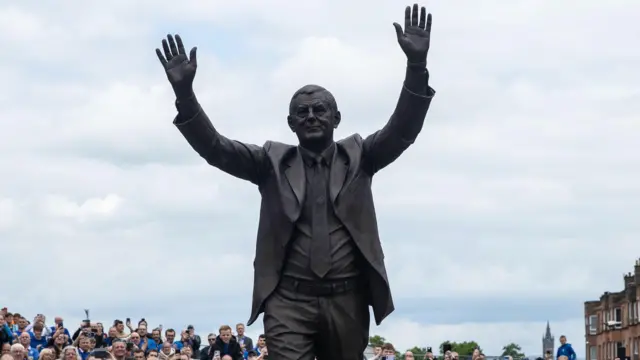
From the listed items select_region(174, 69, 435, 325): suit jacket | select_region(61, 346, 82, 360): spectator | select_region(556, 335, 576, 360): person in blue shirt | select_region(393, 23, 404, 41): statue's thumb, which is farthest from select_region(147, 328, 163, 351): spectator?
select_region(393, 23, 404, 41): statue's thumb

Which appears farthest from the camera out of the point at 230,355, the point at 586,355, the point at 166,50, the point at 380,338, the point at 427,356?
the point at 586,355

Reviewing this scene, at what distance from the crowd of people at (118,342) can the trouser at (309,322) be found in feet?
32.4

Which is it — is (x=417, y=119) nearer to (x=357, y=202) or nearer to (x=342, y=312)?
(x=357, y=202)

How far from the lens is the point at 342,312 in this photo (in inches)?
430

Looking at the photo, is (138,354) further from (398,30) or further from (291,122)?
(398,30)

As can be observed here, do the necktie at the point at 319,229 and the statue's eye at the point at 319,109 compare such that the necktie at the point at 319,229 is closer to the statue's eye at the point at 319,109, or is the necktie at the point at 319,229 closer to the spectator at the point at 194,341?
the statue's eye at the point at 319,109

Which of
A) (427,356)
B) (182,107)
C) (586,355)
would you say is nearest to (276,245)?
(182,107)

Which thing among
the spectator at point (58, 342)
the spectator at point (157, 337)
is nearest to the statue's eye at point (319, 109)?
the spectator at point (58, 342)

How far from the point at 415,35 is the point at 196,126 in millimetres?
1638

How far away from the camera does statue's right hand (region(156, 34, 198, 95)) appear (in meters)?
10.7

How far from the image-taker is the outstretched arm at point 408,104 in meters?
10.7

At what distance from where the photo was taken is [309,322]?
1088 centimetres

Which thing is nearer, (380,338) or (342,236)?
(342,236)

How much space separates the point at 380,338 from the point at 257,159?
4228cm
